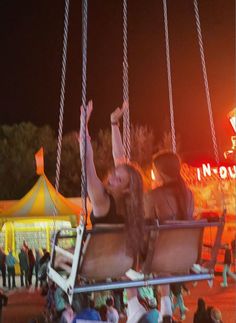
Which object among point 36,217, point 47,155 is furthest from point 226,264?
point 47,155

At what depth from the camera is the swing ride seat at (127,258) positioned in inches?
106

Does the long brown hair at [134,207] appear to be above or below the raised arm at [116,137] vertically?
below

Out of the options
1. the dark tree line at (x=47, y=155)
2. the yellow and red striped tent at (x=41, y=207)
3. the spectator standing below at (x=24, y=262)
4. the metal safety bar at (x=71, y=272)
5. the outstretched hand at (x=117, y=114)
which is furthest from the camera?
the dark tree line at (x=47, y=155)

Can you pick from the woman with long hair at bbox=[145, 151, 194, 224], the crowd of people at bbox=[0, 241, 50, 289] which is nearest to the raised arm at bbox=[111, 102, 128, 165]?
the woman with long hair at bbox=[145, 151, 194, 224]

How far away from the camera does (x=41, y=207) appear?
11.5 meters

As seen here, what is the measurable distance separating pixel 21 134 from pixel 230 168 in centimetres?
1205

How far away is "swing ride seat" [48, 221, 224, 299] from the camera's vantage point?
2.69m

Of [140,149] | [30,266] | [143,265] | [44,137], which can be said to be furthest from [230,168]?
[143,265]

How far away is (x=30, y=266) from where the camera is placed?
11.1m

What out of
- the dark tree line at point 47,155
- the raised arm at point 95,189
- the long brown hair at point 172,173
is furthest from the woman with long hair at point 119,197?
the dark tree line at point 47,155

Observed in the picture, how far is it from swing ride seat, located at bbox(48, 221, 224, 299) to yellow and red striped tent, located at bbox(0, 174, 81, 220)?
26.7 ft

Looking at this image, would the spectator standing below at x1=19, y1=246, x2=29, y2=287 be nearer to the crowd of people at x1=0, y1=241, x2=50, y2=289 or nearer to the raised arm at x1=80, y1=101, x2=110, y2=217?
the crowd of people at x1=0, y1=241, x2=50, y2=289

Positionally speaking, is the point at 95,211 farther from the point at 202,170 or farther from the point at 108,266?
the point at 202,170

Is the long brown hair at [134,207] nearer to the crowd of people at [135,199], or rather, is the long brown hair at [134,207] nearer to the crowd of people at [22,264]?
the crowd of people at [135,199]
